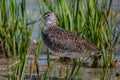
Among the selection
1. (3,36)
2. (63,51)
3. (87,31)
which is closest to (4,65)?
(3,36)

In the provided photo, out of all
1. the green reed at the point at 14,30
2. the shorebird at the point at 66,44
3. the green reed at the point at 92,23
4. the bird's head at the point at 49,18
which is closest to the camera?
the green reed at the point at 92,23

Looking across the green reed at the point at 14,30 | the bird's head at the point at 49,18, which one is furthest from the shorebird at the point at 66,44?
the green reed at the point at 14,30

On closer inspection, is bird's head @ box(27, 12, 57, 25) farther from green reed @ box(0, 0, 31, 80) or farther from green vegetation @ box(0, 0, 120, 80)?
green reed @ box(0, 0, 31, 80)

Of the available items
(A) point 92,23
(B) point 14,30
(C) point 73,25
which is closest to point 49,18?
(C) point 73,25

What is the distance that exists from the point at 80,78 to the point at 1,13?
1.87m

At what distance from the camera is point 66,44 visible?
6.98 metres

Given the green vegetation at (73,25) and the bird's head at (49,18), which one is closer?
the green vegetation at (73,25)

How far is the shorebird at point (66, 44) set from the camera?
6.75m

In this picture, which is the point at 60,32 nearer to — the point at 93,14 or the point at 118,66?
the point at 93,14

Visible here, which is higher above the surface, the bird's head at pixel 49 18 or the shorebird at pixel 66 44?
the bird's head at pixel 49 18

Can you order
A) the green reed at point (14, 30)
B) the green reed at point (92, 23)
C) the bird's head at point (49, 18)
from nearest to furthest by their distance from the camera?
1. the green reed at point (92, 23)
2. the green reed at point (14, 30)
3. the bird's head at point (49, 18)

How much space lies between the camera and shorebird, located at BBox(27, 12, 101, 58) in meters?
6.75

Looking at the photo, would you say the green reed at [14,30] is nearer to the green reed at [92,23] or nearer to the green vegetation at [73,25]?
the green vegetation at [73,25]

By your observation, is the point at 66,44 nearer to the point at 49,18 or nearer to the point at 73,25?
the point at 73,25
